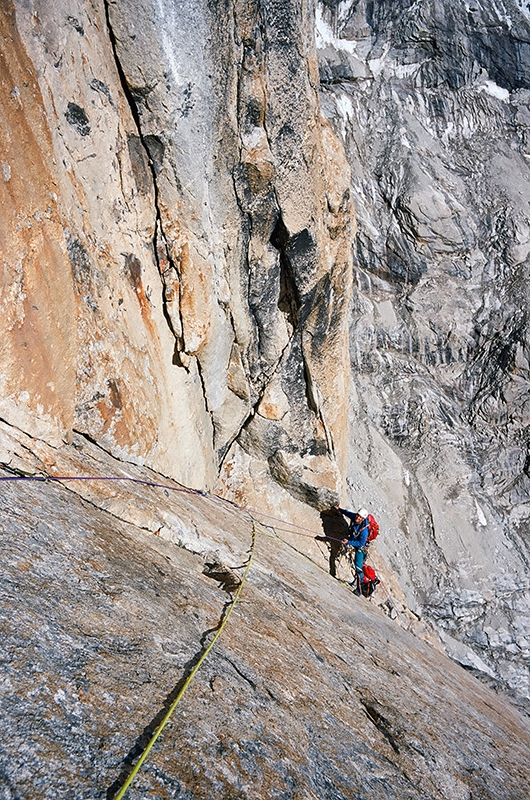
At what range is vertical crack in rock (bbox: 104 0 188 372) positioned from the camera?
682cm

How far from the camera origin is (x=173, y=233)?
7762mm

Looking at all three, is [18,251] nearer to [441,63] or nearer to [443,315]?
[443,315]

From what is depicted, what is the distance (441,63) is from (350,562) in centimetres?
2242

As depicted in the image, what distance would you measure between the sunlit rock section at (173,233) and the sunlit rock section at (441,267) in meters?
9.41

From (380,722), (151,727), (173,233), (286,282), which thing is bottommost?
(380,722)

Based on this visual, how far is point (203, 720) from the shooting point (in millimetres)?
3396

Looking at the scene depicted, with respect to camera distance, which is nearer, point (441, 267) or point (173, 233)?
point (173, 233)

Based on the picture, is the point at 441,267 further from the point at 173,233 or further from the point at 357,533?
the point at 173,233

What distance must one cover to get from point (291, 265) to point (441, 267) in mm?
14651

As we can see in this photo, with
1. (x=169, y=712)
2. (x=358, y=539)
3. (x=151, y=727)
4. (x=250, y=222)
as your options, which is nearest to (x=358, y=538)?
(x=358, y=539)

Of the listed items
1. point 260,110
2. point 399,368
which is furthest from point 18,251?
point 399,368

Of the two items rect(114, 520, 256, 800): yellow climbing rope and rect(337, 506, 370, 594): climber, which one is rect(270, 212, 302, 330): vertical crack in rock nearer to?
rect(337, 506, 370, 594): climber

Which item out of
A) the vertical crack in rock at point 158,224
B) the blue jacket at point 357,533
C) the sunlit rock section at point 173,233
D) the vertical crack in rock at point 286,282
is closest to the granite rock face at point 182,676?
the sunlit rock section at point 173,233

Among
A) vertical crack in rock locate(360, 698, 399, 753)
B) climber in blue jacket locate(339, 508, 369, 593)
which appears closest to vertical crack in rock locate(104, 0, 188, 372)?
vertical crack in rock locate(360, 698, 399, 753)
